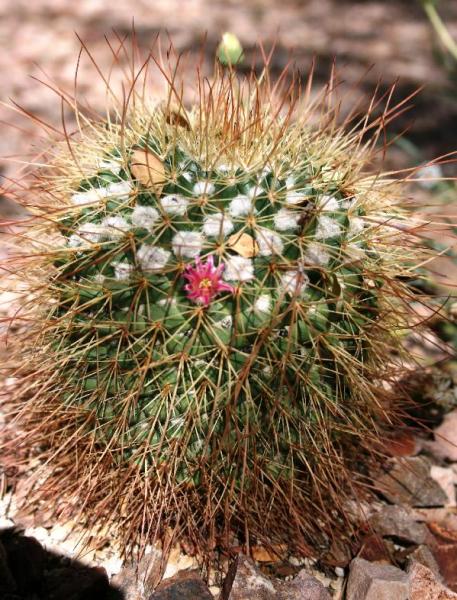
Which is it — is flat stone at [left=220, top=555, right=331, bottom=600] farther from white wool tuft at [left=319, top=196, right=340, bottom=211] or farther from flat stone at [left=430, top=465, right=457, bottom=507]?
white wool tuft at [left=319, top=196, right=340, bottom=211]

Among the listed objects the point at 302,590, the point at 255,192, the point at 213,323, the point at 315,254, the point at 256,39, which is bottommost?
the point at 302,590

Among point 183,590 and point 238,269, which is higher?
point 238,269

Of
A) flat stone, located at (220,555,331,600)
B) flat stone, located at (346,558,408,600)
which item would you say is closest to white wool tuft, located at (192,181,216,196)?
flat stone, located at (220,555,331,600)

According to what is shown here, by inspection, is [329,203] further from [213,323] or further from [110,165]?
[110,165]

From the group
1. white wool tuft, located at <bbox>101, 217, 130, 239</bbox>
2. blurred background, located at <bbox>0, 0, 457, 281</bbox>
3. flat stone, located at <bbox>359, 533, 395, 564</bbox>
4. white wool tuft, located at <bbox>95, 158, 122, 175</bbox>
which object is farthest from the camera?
blurred background, located at <bbox>0, 0, 457, 281</bbox>

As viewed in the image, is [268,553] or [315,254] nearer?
[315,254]

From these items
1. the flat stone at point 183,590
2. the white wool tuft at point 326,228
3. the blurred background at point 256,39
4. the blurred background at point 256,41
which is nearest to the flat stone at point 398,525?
the flat stone at point 183,590

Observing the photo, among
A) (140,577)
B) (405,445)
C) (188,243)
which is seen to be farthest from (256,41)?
(140,577)
